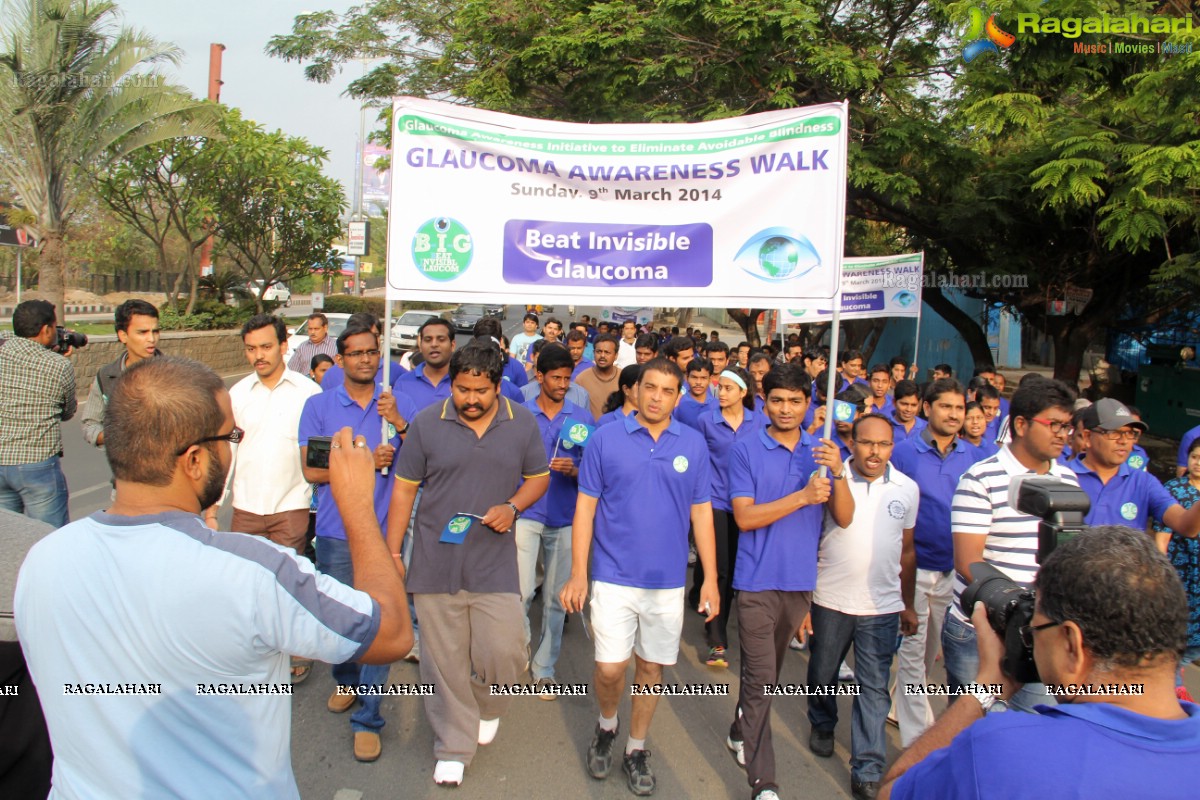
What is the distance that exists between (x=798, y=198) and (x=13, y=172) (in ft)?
48.6

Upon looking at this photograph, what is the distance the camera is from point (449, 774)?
3.69 m

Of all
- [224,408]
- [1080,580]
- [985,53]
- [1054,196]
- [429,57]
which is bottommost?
[1080,580]

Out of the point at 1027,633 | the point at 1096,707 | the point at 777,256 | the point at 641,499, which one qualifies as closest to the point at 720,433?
the point at 777,256

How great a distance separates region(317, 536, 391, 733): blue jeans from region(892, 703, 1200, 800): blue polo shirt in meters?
3.02

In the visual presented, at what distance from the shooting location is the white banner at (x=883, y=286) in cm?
1027

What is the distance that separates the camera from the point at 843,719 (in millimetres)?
4578

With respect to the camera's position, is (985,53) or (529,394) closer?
(529,394)

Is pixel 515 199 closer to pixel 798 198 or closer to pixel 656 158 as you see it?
pixel 656 158

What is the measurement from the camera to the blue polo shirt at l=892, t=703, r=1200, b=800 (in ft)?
4.14

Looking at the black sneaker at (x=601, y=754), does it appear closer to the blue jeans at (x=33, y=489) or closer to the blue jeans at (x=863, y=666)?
Answer: the blue jeans at (x=863, y=666)

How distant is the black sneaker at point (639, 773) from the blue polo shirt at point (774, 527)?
33.8 inches

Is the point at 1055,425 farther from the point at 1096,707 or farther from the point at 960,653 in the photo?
the point at 1096,707

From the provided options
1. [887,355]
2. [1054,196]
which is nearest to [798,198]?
[1054,196]

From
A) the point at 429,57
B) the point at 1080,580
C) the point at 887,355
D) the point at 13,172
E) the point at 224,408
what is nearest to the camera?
the point at 1080,580
